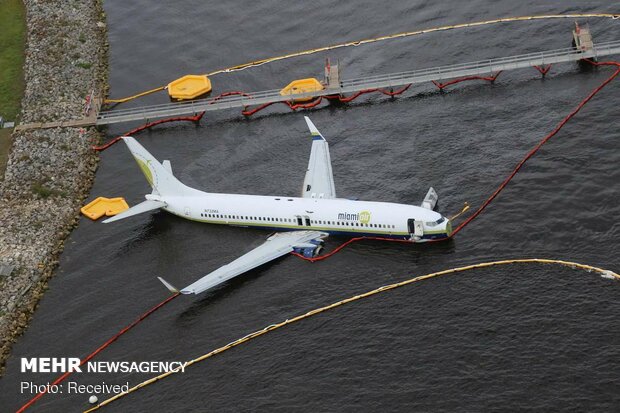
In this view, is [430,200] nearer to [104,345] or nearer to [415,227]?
[415,227]

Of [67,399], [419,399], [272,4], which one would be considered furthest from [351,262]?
[272,4]

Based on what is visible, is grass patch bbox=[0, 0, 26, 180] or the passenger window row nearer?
the passenger window row

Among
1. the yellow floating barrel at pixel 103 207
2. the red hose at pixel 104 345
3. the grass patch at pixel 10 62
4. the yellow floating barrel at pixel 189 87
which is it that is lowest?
the red hose at pixel 104 345

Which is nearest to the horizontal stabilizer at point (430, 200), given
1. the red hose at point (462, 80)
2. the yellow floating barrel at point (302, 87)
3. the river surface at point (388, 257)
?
the river surface at point (388, 257)

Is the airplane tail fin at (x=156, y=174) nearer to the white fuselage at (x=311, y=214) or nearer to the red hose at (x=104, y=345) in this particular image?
the white fuselage at (x=311, y=214)

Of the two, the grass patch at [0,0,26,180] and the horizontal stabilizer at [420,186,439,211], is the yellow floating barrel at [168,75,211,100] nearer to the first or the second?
the grass patch at [0,0,26,180]

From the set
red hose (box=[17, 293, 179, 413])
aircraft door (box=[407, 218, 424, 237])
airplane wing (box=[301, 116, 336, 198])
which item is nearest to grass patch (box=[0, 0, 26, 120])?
airplane wing (box=[301, 116, 336, 198])
